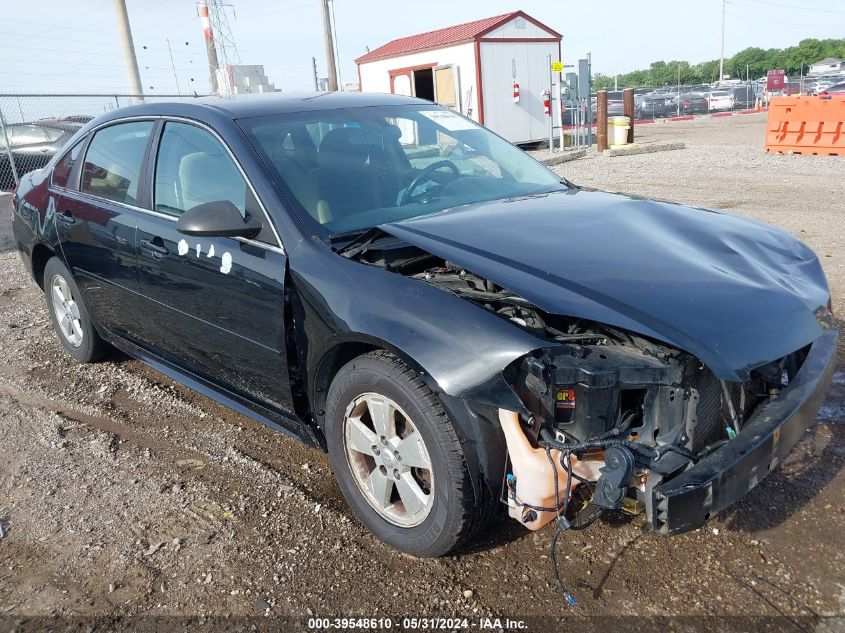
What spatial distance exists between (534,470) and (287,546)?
116 cm

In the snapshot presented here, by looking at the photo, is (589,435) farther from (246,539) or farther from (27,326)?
(27,326)

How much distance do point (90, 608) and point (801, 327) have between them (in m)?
2.70

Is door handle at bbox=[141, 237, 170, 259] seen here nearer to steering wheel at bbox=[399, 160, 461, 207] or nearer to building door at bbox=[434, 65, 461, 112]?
steering wheel at bbox=[399, 160, 461, 207]

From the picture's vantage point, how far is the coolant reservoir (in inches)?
87.1

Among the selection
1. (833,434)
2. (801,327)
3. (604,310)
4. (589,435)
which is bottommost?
(833,434)

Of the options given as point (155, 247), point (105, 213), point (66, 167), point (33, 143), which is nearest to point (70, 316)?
point (66, 167)

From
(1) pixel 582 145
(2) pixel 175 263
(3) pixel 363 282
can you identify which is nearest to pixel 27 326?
(2) pixel 175 263

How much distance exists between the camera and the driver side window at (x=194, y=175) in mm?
3105

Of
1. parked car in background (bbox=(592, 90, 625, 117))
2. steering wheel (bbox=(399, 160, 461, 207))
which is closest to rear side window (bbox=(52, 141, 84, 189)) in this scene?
steering wheel (bbox=(399, 160, 461, 207))

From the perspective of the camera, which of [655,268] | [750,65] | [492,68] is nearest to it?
[655,268]

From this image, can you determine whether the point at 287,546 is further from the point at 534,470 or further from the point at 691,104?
the point at 691,104

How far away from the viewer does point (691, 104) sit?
3659 centimetres

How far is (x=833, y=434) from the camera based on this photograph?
338 cm

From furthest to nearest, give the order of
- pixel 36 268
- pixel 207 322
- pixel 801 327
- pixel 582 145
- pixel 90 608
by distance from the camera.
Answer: pixel 582 145 → pixel 36 268 → pixel 207 322 → pixel 90 608 → pixel 801 327
